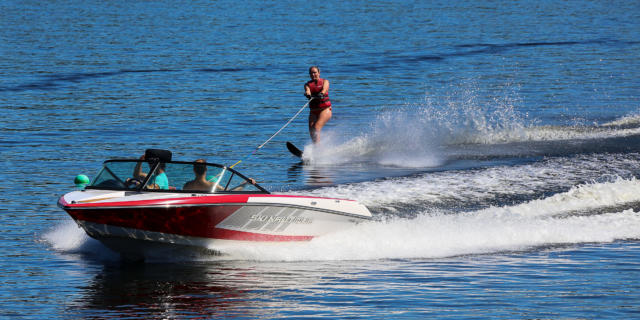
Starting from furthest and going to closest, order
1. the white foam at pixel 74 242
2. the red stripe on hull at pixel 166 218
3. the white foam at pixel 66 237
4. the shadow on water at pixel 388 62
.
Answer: the shadow on water at pixel 388 62 → the white foam at pixel 66 237 → the white foam at pixel 74 242 → the red stripe on hull at pixel 166 218

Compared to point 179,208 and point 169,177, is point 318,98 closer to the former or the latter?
point 169,177

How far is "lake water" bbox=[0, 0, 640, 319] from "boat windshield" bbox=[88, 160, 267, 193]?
3.30 ft

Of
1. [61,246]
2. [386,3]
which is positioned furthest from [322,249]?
[386,3]

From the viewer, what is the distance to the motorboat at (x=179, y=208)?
12156 millimetres

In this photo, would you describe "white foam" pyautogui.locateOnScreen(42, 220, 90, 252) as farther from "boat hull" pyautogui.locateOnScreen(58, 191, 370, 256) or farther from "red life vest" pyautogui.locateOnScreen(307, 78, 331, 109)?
"red life vest" pyautogui.locateOnScreen(307, 78, 331, 109)

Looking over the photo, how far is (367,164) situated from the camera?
2080 centimetres

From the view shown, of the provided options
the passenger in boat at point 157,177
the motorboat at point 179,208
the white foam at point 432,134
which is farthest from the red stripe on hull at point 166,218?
the white foam at point 432,134

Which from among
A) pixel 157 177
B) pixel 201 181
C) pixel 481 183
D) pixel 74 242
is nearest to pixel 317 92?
pixel 481 183

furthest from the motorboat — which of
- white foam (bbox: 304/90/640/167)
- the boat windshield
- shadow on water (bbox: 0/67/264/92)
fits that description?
shadow on water (bbox: 0/67/264/92)

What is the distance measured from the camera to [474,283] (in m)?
11.6

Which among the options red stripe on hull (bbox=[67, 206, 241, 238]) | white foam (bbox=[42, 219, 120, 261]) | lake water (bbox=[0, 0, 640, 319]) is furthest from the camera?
white foam (bbox=[42, 219, 120, 261])

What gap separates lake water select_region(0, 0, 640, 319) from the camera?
11.3 meters

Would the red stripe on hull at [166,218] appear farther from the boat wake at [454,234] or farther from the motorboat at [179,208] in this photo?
the boat wake at [454,234]

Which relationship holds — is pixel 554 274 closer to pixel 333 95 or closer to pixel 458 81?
pixel 333 95
